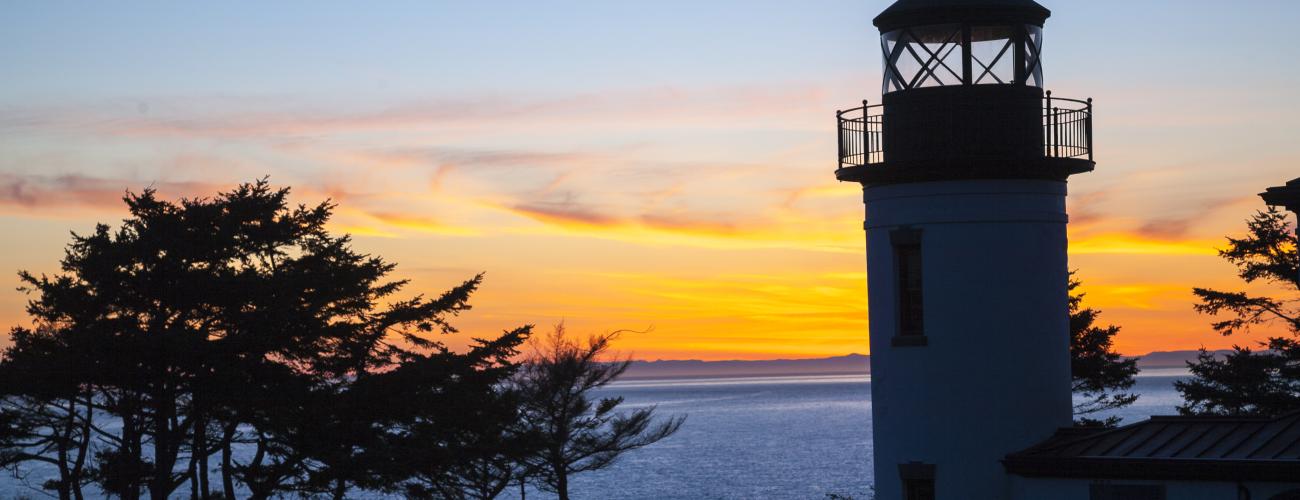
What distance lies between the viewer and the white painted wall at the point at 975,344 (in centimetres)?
1647

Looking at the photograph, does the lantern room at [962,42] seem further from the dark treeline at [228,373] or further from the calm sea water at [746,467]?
the calm sea water at [746,467]

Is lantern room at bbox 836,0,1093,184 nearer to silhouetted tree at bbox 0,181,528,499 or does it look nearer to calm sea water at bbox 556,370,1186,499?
silhouetted tree at bbox 0,181,528,499

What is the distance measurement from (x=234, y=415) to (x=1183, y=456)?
16071 mm

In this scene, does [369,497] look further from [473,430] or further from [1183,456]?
[1183,456]

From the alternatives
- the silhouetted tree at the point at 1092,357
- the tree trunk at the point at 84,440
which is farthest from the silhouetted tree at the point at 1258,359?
the tree trunk at the point at 84,440

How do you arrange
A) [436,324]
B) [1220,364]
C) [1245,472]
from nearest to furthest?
[1245,472], [436,324], [1220,364]

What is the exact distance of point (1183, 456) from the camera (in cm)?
1477

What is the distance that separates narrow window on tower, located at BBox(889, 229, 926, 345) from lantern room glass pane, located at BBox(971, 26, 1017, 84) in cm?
218

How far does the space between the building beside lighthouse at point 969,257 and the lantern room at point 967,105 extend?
0.06ft

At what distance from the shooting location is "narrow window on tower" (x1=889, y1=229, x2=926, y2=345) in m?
16.9

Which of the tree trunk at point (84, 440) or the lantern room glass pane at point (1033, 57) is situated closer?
the lantern room glass pane at point (1033, 57)

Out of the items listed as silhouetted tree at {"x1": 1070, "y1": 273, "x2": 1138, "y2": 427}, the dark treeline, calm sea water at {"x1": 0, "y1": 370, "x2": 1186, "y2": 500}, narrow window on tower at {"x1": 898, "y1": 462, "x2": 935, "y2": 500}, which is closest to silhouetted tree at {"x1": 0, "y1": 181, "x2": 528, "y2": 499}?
the dark treeline

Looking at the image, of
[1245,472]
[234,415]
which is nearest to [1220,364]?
[1245,472]

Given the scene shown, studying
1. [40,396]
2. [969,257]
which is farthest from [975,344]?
[40,396]
